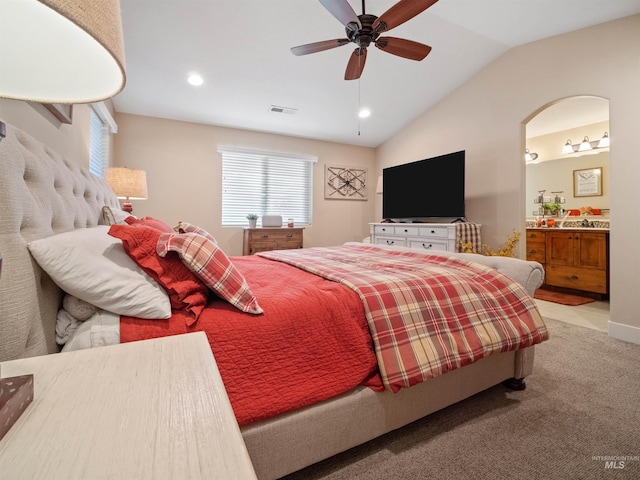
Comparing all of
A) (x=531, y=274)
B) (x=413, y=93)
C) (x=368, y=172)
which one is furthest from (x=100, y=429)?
(x=368, y=172)

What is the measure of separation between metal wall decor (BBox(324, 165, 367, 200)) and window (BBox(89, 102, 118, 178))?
3208mm

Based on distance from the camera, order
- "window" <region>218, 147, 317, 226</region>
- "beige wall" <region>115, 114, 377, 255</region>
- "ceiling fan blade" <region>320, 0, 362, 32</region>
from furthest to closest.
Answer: "window" <region>218, 147, 317, 226</region>
"beige wall" <region>115, 114, 377, 255</region>
"ceiling fan blade" <region>320, 0, 362, 32</region>

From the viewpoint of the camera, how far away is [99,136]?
342 centimetres

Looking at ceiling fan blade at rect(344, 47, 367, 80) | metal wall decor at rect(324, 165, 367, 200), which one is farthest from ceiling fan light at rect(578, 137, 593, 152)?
ceiling fan blade at rect(344, 47, 367, 80)

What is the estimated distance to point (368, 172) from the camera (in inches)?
226

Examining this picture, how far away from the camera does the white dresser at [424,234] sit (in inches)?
143

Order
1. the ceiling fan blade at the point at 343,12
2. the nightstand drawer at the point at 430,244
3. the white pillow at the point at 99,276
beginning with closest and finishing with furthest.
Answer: the white pillow at the point at 99,276 < the ceiling fan blade at the point at 343,12 < the nightstand drawer at the point at 430,244

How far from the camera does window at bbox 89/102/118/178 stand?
3.03 metres

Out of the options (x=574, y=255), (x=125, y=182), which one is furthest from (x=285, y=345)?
(x=574, y=255)

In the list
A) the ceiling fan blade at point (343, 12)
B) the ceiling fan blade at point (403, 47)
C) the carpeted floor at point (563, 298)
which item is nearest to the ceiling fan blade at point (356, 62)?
the ceiling fan blade at point (403, 47)

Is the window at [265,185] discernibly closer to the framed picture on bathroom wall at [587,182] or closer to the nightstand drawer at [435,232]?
the nightstand drawer at [435,232]

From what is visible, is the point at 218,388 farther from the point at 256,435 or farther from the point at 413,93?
the point at 413,93

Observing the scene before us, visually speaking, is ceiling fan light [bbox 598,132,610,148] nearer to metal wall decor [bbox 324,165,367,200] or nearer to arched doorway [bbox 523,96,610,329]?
arched doorway [bbox 523,96,610,329]

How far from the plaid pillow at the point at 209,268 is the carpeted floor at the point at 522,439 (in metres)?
0.77
